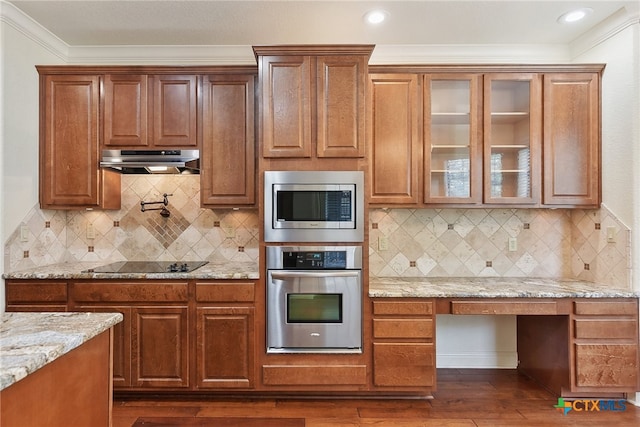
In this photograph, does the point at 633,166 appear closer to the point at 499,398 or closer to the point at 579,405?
the point at 579,405

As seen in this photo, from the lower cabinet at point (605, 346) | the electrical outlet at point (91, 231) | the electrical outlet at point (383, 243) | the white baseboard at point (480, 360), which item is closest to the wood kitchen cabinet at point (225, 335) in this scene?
the electrical outlet at point (383, 243)

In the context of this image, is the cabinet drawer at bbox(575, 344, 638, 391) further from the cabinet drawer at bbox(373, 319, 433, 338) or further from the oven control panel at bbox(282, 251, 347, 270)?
the oven control panel at bbox(282, 251, 347, 270)

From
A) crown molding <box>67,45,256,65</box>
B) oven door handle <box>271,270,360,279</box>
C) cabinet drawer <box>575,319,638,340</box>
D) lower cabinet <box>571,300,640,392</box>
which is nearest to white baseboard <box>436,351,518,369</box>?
lower cabinet <box>571,300,640,392</box>

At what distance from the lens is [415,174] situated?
2729 mm

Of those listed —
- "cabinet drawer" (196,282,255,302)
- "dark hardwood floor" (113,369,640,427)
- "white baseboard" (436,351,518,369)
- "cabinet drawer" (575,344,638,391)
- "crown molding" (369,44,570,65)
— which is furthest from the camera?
"white baseboard" (436,351,518,369)

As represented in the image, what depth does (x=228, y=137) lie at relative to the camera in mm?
2777

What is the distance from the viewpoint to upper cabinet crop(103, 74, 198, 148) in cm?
279

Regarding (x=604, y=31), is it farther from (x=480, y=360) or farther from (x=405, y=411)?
(x=405, y=411)

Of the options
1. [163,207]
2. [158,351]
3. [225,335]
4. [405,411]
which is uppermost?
[163,207]

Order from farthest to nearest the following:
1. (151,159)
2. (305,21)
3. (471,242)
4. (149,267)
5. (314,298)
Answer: (471,242), (149,267), (151,159), (305,21), (314,298)

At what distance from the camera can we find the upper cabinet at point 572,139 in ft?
8.90

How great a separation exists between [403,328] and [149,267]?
209 cm

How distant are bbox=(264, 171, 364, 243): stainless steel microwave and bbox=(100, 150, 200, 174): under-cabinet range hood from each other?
0.69 meters

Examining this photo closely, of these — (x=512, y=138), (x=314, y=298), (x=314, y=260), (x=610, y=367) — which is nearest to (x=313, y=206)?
(x=314, y=260)
